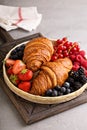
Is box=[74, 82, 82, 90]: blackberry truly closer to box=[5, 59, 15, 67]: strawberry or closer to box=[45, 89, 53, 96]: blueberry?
box=[45, 89, 53, 96]: blueberry

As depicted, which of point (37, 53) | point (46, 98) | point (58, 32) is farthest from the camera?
point (58, 32)

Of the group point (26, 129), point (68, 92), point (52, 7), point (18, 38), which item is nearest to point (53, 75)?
point (68, 92)

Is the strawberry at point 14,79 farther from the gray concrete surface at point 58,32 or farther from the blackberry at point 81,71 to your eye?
the blackberry at point 81,71

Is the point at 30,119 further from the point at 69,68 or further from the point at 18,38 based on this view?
the point at 18,38

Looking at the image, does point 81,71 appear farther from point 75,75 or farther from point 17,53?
point 17,53

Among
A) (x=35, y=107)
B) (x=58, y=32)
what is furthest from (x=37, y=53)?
(x=58, y=32)

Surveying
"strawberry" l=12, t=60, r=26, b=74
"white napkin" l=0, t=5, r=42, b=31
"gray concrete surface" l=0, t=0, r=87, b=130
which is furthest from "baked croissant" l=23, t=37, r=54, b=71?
"white napkin" l=0, t=5, r=42, b=31

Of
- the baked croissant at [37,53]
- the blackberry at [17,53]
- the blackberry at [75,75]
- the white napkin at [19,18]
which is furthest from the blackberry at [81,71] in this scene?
the white napkin at [19,18]
